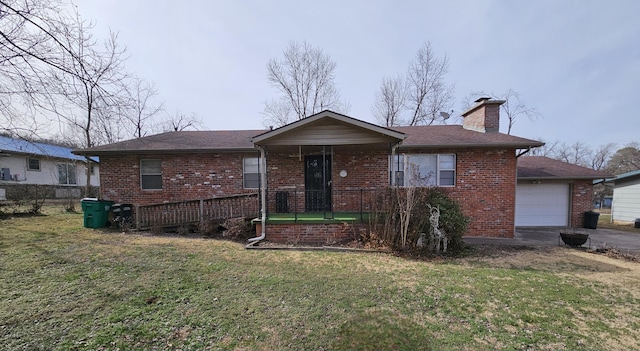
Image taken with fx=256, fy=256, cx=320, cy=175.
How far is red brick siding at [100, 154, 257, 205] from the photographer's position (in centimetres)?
929

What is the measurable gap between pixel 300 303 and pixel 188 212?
6312 mm

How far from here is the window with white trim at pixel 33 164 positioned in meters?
19.6

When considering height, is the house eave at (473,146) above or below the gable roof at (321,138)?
below

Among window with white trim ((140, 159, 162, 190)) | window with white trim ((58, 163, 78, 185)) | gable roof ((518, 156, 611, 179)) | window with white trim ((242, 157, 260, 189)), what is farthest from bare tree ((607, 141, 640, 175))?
window with white trim ((58, 163, 78, 185))

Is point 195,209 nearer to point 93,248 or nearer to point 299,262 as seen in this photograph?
point 93,248

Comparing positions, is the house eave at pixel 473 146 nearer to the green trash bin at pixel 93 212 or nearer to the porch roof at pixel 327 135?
the porch roof at pixel 327 135

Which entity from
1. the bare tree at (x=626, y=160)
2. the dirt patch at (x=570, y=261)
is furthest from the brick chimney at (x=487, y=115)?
the bare tree at (x=626, y=160)

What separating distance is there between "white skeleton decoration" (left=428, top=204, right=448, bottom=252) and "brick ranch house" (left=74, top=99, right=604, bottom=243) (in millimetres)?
1930

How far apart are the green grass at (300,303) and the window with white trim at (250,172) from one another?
384 cm

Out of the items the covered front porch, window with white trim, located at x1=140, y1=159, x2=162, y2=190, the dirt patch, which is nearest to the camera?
the dirt patch

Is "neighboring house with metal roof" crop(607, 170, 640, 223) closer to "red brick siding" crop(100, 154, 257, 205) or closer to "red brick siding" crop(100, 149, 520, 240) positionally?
"red brick siding" crop(100, 149, 520, 240)

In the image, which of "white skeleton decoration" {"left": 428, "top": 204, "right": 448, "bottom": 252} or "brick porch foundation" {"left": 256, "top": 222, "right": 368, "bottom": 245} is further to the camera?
"brick porch foundation" {"left": 256, "top": 222, "right": 368, "bottom": 245}

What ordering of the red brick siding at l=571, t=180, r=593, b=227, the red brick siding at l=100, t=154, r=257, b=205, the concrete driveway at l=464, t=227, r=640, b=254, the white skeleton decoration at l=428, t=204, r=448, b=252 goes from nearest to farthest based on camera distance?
the white skeleton decoration at l=428, t=204, r=448, b=252
the concrete driveway at l=464, t=227, r=640, b=254
the red brick siding at l=100, t=154, r=257, b=205
the red brick siding at l=571, t=180, r=593, b=227

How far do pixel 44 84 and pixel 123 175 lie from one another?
4.68 metres
